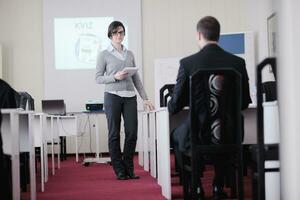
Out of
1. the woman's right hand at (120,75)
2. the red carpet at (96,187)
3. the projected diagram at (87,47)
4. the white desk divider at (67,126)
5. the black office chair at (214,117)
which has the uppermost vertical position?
the projected diagram at (87,47)

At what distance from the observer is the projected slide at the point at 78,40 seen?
8328mm

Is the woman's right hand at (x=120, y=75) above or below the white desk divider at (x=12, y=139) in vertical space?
above

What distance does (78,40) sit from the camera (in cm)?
833

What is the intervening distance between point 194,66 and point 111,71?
76.8 inches

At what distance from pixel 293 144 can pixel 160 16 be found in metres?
7.18

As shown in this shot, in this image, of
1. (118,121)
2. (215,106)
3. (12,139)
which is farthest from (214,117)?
(118,121)

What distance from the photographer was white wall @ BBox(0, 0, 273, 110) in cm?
841

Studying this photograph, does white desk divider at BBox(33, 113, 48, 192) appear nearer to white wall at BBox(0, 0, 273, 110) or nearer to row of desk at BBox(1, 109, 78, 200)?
row of desk at BBox(1, 109, 78, 200)

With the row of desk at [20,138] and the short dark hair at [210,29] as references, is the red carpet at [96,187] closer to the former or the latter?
the row of desk at [20,138]

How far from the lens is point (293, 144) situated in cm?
145

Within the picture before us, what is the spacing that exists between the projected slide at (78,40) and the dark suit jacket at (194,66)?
5453 millimetres

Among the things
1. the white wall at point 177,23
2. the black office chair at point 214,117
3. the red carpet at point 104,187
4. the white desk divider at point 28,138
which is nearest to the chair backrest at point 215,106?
the black office chair at point 214,117

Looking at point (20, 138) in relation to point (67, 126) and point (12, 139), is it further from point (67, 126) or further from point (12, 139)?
point (67, 126)

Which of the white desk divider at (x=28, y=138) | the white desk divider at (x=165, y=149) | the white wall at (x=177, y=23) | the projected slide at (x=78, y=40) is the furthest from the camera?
the white wall at (x=177, y=23)
